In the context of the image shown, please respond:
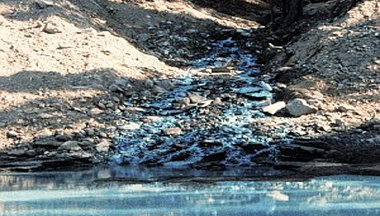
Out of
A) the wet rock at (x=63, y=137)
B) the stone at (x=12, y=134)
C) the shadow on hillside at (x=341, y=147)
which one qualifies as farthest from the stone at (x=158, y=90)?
the shadow on hillside at (x=341, y=147)

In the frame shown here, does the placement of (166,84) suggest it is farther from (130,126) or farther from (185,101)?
(130,126)

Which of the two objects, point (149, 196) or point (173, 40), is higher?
point (173, 40)

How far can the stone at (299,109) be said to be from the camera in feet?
38.3

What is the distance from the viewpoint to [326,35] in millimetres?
14883

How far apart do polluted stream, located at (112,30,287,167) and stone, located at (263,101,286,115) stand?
4.5 inches

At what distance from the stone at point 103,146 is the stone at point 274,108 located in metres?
2.89

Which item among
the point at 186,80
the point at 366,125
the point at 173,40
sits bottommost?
the point at 366,125

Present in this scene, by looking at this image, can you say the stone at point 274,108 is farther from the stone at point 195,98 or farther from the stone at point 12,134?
the stone at point 12,134

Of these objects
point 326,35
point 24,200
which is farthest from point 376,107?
point 24,200

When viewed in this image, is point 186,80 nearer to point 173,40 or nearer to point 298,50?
point 298,50

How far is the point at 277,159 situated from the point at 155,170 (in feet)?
6.30

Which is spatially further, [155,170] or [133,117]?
[133,117]

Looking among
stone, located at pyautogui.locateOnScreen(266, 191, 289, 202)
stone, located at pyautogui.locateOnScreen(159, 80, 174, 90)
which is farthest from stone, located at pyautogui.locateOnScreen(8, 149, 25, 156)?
stone, located at pyautogui.locateOnScreen(266, 191, 289, 202)

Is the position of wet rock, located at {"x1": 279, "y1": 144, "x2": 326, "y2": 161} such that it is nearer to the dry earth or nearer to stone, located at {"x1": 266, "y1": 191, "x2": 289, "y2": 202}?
the dry earth
